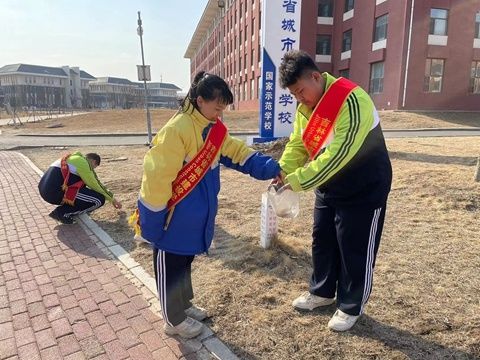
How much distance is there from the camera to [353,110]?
209cm

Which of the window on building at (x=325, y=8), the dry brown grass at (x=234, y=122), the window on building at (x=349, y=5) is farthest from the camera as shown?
the window on building at (x=325, y=8)

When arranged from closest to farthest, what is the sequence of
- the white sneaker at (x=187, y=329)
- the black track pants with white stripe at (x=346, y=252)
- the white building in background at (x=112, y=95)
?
the black track pants with white stripe at (x=346, y=252) < the white sneaker at (x=187, y=329) < the white building in background at (x=112, y=95)

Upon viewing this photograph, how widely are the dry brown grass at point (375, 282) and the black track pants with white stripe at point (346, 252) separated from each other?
0.70 feet

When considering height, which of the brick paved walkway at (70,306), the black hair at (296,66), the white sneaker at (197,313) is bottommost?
the brick paved walkway at (70,306)

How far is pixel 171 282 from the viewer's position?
2365 millimetres

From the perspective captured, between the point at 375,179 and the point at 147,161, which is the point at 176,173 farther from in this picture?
the point at 375,179

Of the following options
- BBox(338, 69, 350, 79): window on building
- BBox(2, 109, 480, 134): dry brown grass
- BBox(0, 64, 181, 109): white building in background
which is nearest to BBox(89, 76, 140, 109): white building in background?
BBox(0, 64, 181, 109): white building in background

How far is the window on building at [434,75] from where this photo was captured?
23547 mm

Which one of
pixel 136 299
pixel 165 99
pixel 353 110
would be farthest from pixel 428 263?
pixel 165 99

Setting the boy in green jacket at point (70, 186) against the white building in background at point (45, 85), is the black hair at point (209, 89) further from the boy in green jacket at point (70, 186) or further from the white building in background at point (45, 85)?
the white building in background at point (45, 85)

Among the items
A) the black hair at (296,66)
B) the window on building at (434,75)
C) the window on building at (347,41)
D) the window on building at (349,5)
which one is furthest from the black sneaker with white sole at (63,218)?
the window on building at (349,5)

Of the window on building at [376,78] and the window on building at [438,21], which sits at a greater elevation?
the window on building at [438,21]

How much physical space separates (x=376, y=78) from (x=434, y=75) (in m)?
3.69

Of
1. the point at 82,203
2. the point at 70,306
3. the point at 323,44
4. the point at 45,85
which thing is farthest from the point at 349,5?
the point at 45,85
